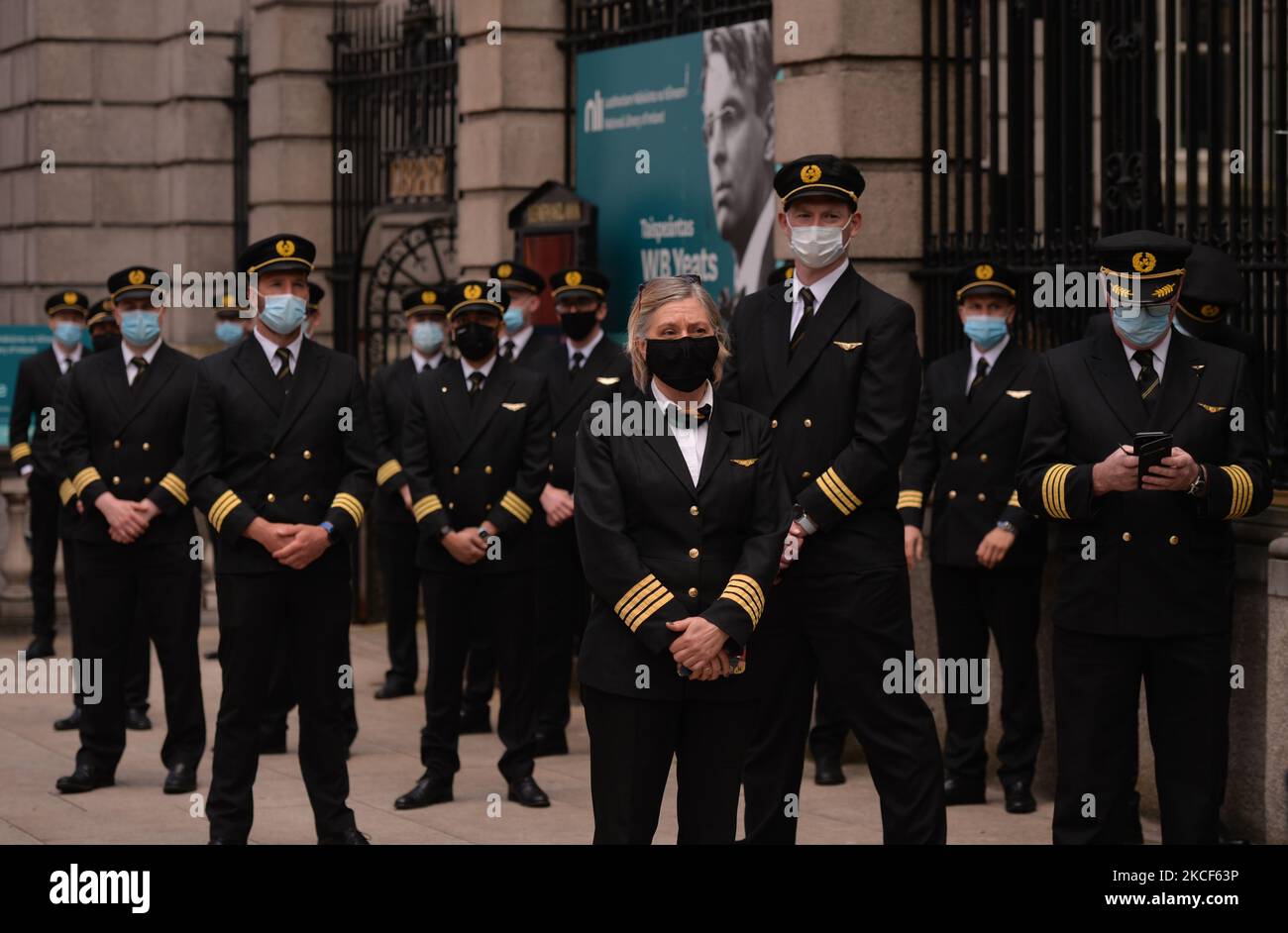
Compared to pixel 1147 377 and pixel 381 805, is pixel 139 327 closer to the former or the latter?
pixel 381 805

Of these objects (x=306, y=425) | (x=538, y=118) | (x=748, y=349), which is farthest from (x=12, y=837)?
(x=538, y=118)

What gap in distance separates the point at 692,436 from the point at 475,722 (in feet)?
18.8

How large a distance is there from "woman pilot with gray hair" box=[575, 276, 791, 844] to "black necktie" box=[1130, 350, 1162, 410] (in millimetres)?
1492

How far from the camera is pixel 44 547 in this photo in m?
14.5

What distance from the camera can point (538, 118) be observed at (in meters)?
14.2

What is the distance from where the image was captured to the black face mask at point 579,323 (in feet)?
36.8

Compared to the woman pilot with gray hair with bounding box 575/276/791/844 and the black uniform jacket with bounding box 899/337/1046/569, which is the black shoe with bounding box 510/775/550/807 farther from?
the woman pilot with gray hair with bounding box 575/276/791/844

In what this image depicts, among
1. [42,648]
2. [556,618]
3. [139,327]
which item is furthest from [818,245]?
[42,648]

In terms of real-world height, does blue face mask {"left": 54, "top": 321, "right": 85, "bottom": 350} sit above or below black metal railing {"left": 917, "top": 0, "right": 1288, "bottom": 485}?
below

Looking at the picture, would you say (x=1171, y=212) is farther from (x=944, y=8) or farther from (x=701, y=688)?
(x=701, y=688)

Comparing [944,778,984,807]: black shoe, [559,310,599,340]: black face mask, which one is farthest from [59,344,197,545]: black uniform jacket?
[944,778,984,807]: black shoe

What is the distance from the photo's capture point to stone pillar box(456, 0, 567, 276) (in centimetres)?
1415

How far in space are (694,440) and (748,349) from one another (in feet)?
3.75

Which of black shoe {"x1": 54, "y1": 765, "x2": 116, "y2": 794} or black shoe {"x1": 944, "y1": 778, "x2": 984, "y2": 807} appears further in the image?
black shoe {"x1": 54, "y1": 765, "x2": 116, "y2": 794}
